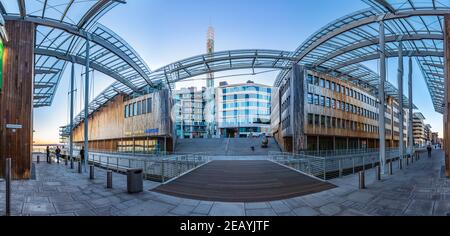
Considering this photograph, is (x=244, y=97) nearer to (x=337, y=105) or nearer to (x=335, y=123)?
(x=337, y=105)

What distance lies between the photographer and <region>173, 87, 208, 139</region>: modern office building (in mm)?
80625

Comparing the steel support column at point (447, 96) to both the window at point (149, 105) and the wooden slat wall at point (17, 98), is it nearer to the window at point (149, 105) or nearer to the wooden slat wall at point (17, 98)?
the wooden slat wall at point (17, 98)

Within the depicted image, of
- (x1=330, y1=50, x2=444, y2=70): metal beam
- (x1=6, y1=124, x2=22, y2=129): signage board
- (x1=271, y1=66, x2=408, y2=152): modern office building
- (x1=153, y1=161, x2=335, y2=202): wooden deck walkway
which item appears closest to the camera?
(x1=153, y1=161, x2=335, y2=202): wooden deck walkway

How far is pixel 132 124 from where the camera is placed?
38031 millimetres

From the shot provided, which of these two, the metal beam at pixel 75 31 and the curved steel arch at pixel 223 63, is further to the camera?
the curved steel arch at pixel 223 63

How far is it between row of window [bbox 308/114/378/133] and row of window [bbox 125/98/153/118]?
22366 millimetres

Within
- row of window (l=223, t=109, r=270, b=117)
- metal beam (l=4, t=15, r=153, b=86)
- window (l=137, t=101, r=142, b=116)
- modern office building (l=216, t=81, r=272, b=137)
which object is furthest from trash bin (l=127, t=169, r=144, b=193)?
row of window (l=223, t=109, r=270, b=117)

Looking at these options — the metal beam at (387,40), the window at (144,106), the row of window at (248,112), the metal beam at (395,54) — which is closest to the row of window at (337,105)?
the metal beam at (395,54)

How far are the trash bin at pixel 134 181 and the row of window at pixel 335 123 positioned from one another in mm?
24831

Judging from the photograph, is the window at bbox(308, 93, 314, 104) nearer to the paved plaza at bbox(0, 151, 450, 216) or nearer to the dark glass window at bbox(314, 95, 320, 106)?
the dark glass window at bbox(314, 95, 320, 106)

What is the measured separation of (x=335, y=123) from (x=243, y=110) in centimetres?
4124

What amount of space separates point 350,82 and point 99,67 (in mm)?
34446

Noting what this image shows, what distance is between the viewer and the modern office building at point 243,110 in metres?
72.7
